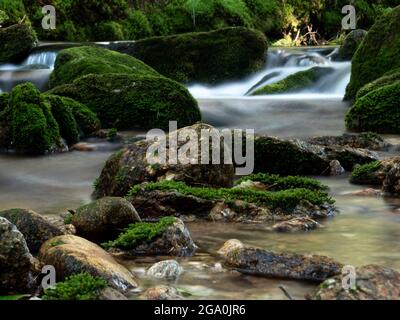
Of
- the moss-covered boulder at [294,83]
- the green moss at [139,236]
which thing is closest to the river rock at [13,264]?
the green moss at [139,236]

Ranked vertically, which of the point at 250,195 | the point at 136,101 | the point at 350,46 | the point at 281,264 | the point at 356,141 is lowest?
the point at 356,141

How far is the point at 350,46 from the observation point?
74.6ft

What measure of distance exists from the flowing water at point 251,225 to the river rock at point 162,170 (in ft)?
1.97

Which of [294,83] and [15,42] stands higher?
[15,42]

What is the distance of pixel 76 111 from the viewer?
13.6m

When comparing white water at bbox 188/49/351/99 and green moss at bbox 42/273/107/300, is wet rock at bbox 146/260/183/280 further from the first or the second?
white water at bbox 188/49/351/99

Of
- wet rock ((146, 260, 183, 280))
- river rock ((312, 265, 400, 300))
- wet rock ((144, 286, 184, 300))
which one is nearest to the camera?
river rock ((312, 265, 400, 300))

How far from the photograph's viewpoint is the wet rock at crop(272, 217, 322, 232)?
643cm

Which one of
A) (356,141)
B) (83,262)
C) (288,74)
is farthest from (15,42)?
(83,262)

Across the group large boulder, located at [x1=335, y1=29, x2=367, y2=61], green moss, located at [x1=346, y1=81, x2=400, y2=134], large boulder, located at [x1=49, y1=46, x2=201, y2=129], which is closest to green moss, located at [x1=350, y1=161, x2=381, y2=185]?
green moss, located at [x1=346, y1=81, x2=400, y2=134]

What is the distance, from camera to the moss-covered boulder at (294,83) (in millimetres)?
19875

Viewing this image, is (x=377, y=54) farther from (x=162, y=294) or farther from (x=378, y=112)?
(x=162, y=294)

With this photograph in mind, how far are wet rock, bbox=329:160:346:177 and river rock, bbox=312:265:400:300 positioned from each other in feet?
17.3

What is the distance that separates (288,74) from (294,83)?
1.76 meters
